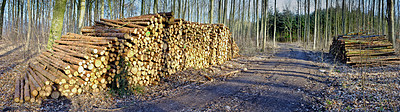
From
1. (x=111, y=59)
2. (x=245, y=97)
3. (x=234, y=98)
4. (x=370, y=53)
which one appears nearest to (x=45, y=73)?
(x=111, y=59)

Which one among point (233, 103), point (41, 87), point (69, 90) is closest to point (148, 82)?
point (69, 90)

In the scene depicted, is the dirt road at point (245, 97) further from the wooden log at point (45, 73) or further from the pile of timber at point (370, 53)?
the pile of timber at point (370, 53)

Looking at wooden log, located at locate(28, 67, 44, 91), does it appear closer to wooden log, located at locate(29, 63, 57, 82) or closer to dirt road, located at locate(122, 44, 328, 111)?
wooden log, located at locate(29, 63, 57, 82)

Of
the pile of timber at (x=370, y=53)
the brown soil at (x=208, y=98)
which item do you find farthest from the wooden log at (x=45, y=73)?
the pile of timber at (x=370, y=53)

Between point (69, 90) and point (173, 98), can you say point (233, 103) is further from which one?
point (69, 90)

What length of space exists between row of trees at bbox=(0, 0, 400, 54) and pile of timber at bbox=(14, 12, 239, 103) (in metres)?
1.10

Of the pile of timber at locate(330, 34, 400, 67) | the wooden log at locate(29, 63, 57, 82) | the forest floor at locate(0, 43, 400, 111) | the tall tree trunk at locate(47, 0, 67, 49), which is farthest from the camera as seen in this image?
the pile of timber at locate(330, 34, 400, 67)

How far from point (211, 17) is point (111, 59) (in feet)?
30.1

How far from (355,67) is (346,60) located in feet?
3.22

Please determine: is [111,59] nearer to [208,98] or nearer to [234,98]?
[208,98]

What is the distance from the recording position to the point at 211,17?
13.7 metres

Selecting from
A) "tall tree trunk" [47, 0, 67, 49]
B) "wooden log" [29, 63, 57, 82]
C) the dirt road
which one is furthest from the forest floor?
"tall tree trunk" [47, 0, 67, 49]

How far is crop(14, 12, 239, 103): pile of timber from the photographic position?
4895mm

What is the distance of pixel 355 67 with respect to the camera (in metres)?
9.41
